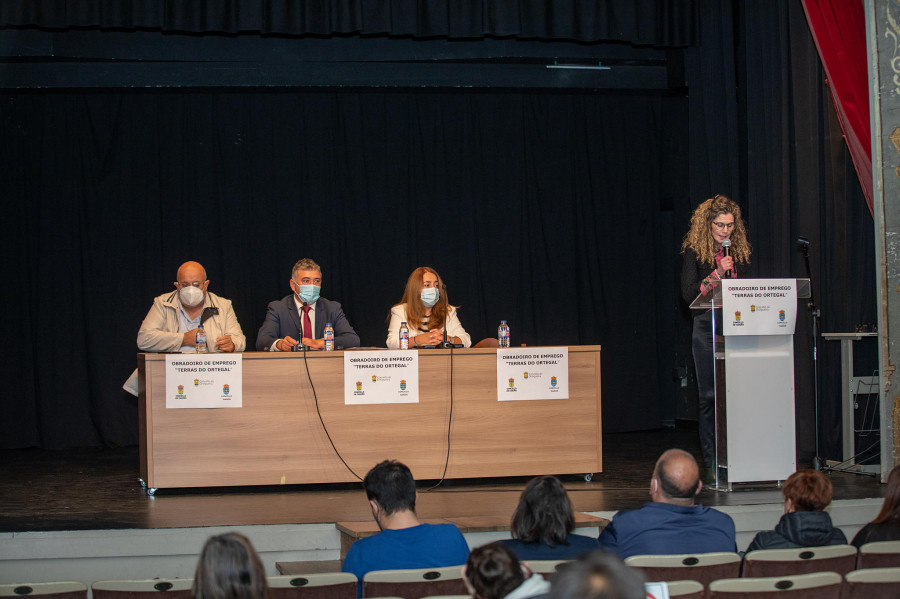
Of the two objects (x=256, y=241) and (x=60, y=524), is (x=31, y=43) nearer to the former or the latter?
(x=256, y=241)

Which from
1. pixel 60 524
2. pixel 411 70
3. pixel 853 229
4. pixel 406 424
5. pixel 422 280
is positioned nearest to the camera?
pixel 60 524

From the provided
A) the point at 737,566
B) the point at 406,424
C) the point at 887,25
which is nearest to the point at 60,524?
the point at 406,424

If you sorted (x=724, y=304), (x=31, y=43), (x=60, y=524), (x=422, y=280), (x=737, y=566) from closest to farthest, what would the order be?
(x=737, y=566) < (x=60, y=524) < (x=724, y=304) < (x=422, y=280) < (x=31, y=43)

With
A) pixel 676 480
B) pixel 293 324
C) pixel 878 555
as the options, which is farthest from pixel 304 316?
pixel 878 555

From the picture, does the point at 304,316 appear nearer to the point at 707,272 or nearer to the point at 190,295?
the point at 190,295

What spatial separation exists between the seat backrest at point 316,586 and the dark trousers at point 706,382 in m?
2.82

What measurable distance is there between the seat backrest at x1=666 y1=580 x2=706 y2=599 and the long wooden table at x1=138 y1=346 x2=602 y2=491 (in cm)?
256

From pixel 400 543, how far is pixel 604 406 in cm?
527

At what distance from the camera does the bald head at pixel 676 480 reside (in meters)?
2.73

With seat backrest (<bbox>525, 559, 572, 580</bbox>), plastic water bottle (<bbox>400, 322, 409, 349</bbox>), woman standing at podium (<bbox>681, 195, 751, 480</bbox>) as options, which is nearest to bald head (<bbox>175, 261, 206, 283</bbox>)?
plastic water bottle (<bbox>400, 322, 409, 349</bbox>)

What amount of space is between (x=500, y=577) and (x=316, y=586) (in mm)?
631

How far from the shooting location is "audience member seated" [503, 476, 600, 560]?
2.40m

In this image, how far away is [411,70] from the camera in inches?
291

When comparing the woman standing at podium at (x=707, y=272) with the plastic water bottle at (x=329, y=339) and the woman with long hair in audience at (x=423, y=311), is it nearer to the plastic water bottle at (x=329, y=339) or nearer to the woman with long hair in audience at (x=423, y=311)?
the woman with long hair in audience at (x=423, y=311)
